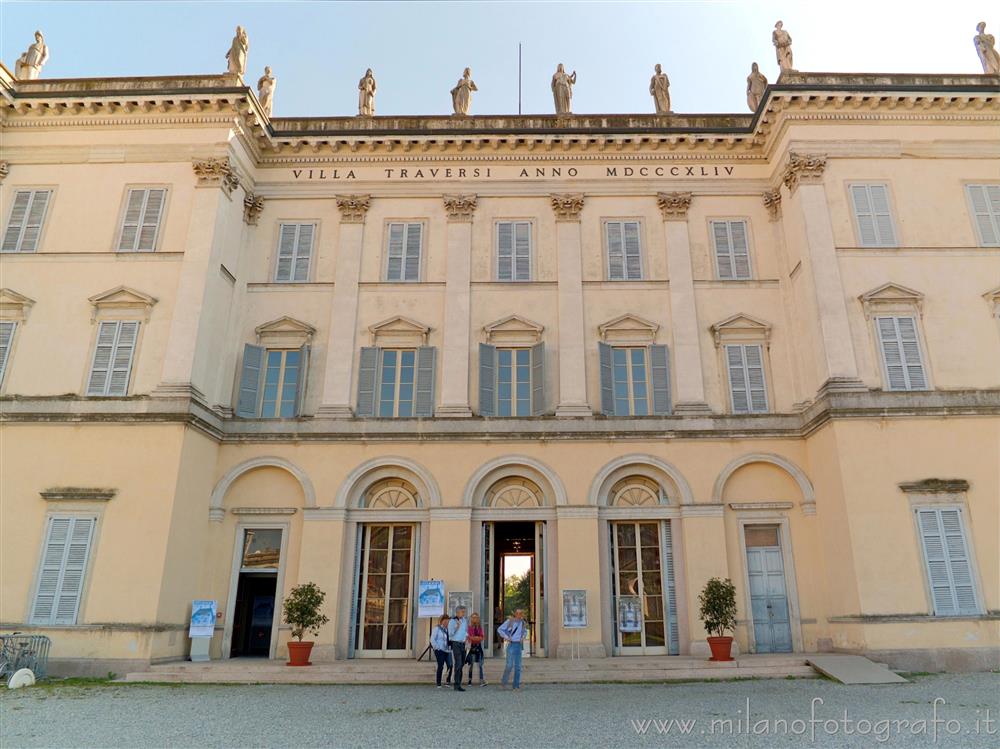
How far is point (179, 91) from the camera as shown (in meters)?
18.5

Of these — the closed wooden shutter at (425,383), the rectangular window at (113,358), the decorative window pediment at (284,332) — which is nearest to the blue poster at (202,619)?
the rectangular window at (113,358)

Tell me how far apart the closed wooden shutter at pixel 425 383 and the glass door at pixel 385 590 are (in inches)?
119

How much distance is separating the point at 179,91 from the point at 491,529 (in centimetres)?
1444

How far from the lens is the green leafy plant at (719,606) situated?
14.8 meters

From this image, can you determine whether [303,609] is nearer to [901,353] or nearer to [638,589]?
[638,589]

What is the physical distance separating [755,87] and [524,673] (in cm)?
1821

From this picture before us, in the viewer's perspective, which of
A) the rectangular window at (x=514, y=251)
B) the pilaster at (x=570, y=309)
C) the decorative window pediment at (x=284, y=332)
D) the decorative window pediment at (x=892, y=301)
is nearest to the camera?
the decorative window pediment at (x=892, y=301)

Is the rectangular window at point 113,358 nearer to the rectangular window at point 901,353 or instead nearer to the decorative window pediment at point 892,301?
the decorative window pediment at point 892,301

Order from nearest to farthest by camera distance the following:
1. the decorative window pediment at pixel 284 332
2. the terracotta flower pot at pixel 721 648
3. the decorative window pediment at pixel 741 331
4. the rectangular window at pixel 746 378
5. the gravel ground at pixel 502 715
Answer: the gravel ground at pixel 502 715, the terracotta flower pot at pixel 721 648, the rectangular window at pixel 746 378, the decorative window pediment at pixel 741 331, the decorative window pediment at pixel 284 332

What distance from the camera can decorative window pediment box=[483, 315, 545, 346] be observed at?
1867 cm

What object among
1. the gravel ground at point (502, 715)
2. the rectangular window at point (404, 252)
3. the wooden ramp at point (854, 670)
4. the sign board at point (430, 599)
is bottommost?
the gravel ground at point (502, 715)

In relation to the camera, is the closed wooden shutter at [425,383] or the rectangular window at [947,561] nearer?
the rectangular window at [947,561]

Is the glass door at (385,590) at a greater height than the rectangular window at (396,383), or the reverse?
the rectangular window at (396,383)

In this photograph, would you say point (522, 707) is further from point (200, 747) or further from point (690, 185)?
point (690, 185)
